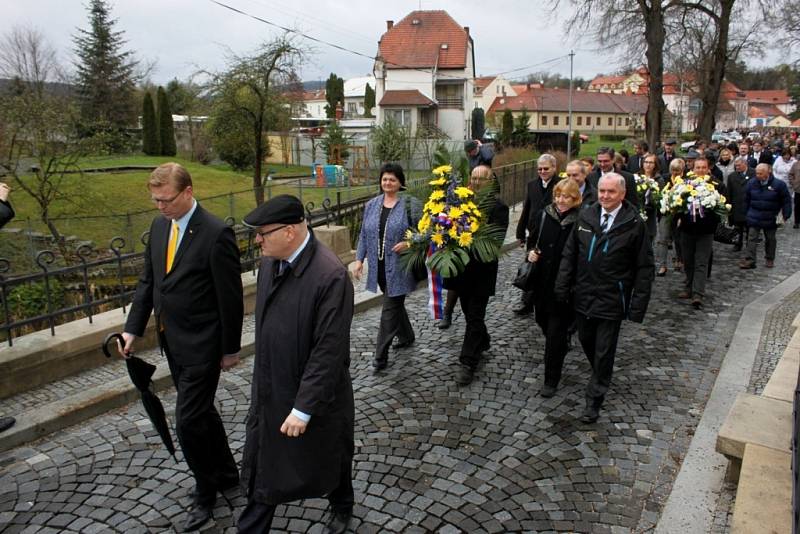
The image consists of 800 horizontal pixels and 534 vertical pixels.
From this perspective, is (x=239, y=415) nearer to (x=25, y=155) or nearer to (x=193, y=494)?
(x=193, y=494)

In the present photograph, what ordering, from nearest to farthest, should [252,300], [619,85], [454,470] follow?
[454,470], [252,300], [619,85]

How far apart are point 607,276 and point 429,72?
4714cm

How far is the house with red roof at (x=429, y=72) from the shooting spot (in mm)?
49156

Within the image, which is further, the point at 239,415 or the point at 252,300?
the point at 252,300

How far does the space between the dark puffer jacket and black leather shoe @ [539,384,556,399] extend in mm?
7328

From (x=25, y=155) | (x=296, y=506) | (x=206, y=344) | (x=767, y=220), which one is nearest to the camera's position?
(x=206, y=344)

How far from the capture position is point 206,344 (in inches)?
138

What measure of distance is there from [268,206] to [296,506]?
198cm

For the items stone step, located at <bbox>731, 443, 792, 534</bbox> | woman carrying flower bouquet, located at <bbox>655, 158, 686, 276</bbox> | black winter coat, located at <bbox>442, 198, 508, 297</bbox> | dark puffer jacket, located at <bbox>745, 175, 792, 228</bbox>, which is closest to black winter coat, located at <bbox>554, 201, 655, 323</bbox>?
black winter coat, located at <bbox>442, 198, 508, 297</bbox>

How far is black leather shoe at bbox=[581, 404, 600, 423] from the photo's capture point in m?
4.89

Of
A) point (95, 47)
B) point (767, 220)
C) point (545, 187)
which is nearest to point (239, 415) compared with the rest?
point (545, 187)

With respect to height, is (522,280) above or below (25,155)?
below

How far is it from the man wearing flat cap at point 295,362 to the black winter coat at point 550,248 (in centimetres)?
283

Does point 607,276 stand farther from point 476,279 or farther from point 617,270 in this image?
point 476,279
